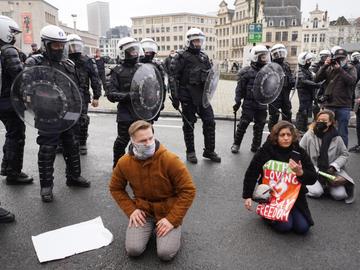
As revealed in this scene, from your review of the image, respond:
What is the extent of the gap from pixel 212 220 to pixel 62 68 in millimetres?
2317

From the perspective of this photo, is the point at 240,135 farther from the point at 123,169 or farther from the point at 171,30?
the point at 171,30

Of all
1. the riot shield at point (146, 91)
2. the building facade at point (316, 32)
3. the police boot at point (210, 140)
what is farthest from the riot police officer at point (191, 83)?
the building facade at point (316, 32)

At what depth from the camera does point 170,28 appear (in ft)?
351

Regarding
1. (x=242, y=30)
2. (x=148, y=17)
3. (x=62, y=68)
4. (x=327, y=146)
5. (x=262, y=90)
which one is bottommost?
(x=327, y=146)

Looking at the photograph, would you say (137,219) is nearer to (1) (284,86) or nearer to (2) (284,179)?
(2) (284,179)

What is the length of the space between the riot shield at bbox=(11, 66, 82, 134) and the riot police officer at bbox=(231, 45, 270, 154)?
2.98m

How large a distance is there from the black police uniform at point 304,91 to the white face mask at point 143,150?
5349 millimetres

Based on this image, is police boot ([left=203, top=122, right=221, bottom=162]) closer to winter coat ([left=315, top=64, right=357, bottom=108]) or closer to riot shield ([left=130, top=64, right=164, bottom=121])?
riot shield ([left=130, top=64, right=164, bottom=121])

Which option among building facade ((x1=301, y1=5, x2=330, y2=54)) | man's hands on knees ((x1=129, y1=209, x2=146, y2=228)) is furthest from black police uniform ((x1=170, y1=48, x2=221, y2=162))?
building facade ((x1=301, y1=5, x2=330, y2=54))

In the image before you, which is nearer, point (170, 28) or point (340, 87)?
point (340, 87)

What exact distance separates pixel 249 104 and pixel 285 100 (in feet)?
3.76

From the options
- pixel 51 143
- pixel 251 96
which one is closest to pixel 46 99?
pixel 51 143

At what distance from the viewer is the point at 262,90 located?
5781mm

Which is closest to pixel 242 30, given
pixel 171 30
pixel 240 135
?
pixel 171 30
